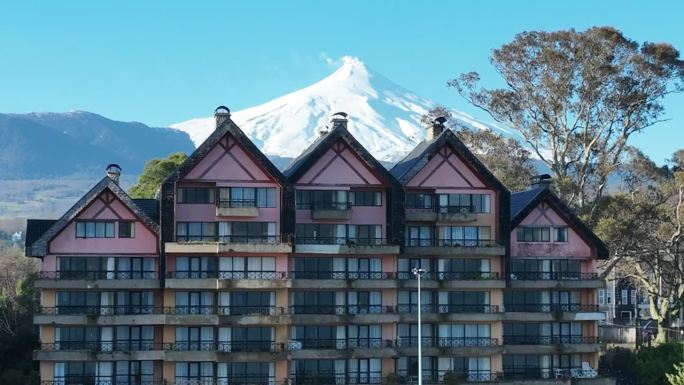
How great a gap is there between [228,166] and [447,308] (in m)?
17.4

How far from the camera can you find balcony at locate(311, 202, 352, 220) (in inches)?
2849

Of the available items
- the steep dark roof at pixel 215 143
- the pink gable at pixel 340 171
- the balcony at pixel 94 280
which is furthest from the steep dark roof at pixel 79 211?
the pink gable at pixel 340 171

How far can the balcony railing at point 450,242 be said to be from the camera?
246 feet

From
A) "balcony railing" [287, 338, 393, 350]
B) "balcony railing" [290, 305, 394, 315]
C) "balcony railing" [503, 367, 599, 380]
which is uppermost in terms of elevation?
"balcony railing" [290, 305, 394, 315]

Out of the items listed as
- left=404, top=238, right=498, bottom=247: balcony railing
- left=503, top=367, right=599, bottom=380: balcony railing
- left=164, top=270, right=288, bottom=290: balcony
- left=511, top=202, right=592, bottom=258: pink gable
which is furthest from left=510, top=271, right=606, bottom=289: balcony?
left=164, top=270, right=288, bottom=290: balcony

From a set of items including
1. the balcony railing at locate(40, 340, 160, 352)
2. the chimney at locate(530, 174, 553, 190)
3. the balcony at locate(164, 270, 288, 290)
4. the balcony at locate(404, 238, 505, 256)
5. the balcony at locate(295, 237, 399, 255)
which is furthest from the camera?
the chimney at locate(530, 174, 553, 190)

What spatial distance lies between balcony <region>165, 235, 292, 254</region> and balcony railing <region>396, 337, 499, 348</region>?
10.3m

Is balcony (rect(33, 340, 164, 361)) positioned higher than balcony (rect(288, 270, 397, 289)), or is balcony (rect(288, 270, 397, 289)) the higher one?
balcony (rect(288, 270, 397, 289))

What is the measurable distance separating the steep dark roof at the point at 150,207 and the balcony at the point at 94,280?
12.7ft

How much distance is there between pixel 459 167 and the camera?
249 ft

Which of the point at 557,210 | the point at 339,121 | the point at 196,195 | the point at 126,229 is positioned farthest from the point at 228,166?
the point at 557,210

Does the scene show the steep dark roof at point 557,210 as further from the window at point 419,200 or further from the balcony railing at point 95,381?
the balcony railing at point 95,381

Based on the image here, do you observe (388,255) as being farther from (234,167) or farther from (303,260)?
(234,167)

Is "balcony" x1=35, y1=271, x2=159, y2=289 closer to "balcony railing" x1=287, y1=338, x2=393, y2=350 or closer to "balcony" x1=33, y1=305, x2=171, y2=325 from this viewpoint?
"balcony" x1=33, y1=305, x2=171, y2=325
